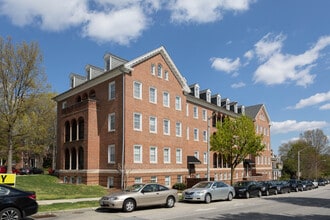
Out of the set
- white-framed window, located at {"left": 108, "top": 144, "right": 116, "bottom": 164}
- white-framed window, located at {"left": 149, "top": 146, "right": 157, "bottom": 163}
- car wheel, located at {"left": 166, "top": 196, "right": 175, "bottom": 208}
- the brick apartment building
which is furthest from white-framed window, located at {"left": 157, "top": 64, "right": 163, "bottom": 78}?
car wheel, located at {"left": 166, "top": 196, "right": 175, "bottom": 208}

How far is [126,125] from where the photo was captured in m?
30.3

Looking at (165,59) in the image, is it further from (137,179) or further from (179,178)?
(137,179)

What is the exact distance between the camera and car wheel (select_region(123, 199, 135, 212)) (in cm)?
1574

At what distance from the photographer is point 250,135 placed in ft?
116

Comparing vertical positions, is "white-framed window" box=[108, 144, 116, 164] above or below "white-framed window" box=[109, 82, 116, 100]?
below

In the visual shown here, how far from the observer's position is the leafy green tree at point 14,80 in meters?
31.1

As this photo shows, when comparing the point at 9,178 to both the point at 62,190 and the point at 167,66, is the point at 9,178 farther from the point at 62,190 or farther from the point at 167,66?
the point at 167,66

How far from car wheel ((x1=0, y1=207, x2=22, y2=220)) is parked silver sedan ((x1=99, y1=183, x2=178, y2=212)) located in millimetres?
5036

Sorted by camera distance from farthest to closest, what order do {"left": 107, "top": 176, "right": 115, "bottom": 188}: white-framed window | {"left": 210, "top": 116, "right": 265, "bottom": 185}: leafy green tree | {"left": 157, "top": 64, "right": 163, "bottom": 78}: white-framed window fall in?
{"left": 210, "top": 116, "right": 265, "bottom": 185}: leafy green tree
{"left": 157, "top": 64, "right": 163, "bottom": 78}: white-framed window
{"left": 107, "top": 176, "right": 115, "bottom": 188}: white-framed window

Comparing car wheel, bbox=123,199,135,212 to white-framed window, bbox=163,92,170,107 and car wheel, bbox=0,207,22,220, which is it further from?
white-framed window, bbox=163,92,170,107

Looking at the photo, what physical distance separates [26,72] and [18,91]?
6.77ft

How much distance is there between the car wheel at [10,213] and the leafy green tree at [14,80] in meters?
22.2

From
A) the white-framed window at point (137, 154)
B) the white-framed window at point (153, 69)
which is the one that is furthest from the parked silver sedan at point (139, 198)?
the white-framed window at point (153, 69)

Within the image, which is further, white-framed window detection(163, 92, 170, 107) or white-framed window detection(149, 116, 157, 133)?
white-framed window detection(163, 92, 170, 107)
